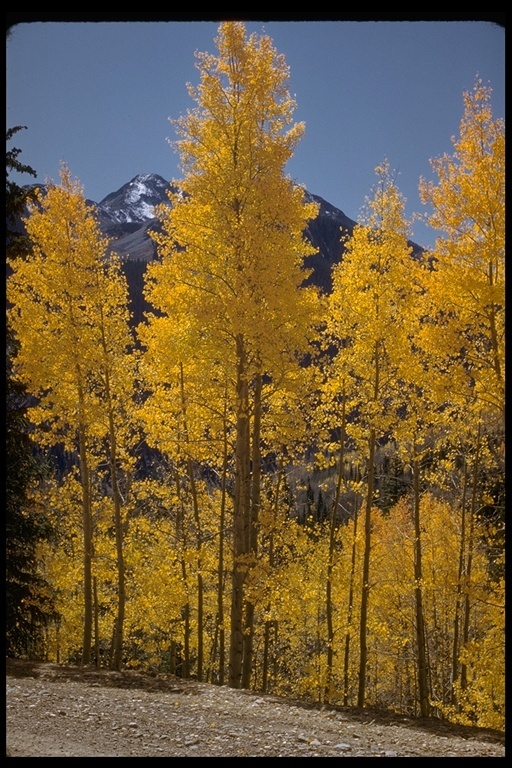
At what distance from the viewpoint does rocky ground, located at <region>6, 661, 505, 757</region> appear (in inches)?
186

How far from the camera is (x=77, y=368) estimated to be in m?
10.7

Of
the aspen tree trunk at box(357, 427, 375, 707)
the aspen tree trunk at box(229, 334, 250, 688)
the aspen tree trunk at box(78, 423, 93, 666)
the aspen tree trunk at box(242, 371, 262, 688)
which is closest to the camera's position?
the aspen tree trunk at box(229, 334, 250, 688)

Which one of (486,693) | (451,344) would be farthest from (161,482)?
(451,344)

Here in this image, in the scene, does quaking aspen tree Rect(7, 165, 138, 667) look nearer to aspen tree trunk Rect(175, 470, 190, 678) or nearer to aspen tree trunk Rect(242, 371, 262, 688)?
aspen tree trunk Rect(242, 371, 262, 688)

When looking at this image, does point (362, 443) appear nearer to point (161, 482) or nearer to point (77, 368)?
point (77, 368)

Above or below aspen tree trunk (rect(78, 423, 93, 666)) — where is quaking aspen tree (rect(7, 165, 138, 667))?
above

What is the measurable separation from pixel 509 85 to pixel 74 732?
253 inches

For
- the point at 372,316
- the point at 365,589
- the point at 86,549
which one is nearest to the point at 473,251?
the point at 372,316

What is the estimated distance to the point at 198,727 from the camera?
18.1ft

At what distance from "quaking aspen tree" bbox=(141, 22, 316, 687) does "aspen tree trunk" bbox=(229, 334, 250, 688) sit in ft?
0.05

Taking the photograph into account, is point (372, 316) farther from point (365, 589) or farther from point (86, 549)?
point (86, 549)

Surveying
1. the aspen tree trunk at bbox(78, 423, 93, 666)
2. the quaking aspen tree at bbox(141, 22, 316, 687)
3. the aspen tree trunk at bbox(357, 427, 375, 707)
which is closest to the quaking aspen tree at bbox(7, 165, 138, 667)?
the aspen tree trunk at bbox(78, 423, 93, 666)

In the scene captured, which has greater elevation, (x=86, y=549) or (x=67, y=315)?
(x=67, y=315)

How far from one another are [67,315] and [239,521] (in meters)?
5.23
